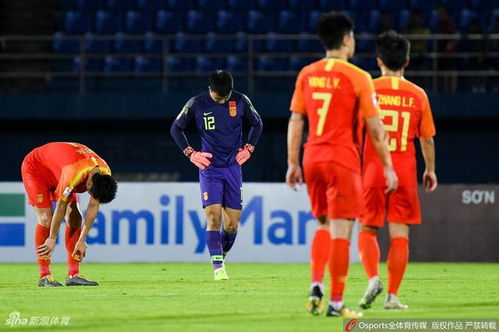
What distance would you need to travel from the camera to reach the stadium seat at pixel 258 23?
908 inches

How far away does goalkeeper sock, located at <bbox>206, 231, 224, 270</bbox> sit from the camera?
42.1 ft

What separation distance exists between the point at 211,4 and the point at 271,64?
82.8 inches

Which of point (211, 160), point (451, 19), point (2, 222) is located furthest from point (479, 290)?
point (451, 19)

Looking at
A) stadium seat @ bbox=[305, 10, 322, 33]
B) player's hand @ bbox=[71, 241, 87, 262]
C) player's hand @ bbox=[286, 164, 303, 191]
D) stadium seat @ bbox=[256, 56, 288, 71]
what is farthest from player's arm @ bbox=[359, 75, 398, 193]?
stadium seat @ bbox=[305, 10, 322, 33]

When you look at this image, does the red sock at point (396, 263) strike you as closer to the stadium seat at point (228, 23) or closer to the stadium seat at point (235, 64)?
the stadium seat at point (235, 64)

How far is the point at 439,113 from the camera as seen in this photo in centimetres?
2134

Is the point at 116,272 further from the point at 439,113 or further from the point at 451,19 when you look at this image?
the point at 451,19

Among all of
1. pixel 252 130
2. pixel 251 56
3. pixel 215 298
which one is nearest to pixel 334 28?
pixel 215 298

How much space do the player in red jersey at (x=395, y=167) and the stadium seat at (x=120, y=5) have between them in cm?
1503

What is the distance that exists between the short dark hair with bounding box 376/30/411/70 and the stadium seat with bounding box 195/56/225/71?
42.5 feet

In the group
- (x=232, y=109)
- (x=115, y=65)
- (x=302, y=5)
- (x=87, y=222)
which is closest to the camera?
(x=87, y=222)

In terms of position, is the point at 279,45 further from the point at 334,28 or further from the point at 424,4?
the point at 334,28

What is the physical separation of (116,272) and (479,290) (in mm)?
5103

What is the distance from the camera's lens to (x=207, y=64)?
22328mm
